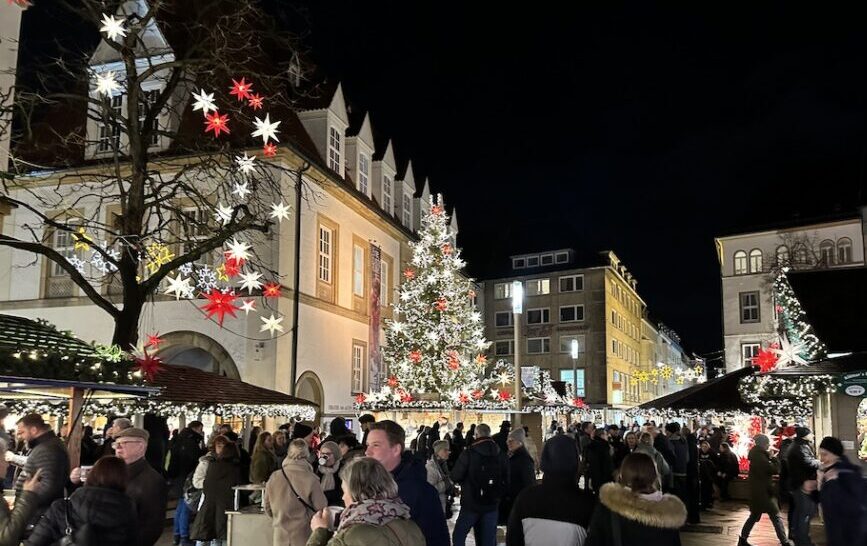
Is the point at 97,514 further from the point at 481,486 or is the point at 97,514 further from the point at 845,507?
the point at 481,486

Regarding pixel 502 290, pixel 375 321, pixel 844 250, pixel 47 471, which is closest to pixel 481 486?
pixel 47 471

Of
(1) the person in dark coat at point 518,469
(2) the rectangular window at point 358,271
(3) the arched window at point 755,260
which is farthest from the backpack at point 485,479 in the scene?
(3) the arched window at point 755,260

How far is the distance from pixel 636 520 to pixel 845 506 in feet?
9.70

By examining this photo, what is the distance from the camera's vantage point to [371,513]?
4.34m

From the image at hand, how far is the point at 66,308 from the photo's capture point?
91.7 ft

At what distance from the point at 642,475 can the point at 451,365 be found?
26.6 meters

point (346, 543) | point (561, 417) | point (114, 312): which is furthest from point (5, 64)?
point (561, 417)

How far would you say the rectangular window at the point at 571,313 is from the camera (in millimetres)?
62906

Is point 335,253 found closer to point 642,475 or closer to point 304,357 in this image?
point 304,357

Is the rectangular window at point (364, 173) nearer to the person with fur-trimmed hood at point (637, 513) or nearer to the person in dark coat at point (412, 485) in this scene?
the person in dark coat at point (412, 485)

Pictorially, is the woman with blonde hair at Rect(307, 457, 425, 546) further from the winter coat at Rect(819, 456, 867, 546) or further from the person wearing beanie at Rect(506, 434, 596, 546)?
the winter coat at Rect(819, 456, 867, 546)

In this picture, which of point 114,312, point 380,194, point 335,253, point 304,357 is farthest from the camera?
point 380,194

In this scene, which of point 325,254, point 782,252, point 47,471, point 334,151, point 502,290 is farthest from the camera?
point 502,290

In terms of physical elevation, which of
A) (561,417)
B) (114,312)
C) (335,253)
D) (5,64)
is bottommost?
(561,417)
